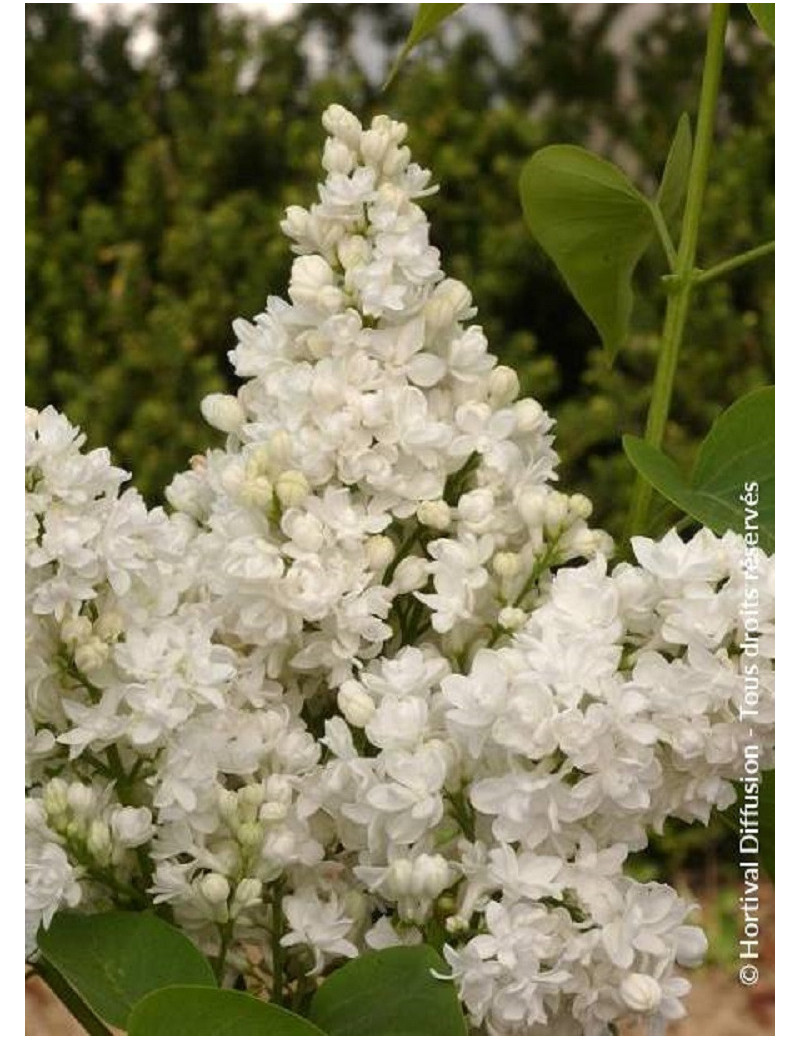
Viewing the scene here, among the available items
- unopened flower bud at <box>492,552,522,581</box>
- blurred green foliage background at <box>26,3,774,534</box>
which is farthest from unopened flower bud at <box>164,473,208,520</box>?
blurred green foliage background at <box>26,3,774,534</box>

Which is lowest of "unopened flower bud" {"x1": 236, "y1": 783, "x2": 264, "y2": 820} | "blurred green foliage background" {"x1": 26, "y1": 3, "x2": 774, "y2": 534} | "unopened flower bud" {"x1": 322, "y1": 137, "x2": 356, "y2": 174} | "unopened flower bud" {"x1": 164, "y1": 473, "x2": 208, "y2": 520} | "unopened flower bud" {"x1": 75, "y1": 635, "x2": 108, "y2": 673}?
"unopened flower bud" {"x1": 236, "y1": 783, "x2": 264, "y2": 820}

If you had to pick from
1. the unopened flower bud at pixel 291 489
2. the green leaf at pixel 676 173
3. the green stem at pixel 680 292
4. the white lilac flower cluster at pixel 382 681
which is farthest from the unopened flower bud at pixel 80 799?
the green leaf at pixel 676 173

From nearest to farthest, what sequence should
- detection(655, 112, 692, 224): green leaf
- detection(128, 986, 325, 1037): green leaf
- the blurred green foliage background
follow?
detection(128, 986, 325, 1037): green leaf → detection(655, 112, 692, 224): green leaf → the blurred green foliage background

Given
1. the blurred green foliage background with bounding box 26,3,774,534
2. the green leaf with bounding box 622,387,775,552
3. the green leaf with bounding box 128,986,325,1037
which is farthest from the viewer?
the blurred green foliage background with bounding box 26,3,774,534

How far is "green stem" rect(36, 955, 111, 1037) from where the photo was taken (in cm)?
54

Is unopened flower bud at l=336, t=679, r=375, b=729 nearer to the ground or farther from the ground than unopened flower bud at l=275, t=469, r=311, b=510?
nearer to the ground

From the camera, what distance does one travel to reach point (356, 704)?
511mm

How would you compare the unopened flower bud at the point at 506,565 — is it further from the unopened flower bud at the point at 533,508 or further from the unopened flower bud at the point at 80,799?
the unopened flower bud at the point at 80,799

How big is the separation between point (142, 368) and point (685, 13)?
0.88m

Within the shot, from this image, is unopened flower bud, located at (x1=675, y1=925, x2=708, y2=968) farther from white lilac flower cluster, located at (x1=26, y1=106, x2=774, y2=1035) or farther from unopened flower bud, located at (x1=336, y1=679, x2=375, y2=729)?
unopened flower bud, located at (x1=336, y1=679, x2=375, y2=729)

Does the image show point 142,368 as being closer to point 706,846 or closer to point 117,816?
point 706,846

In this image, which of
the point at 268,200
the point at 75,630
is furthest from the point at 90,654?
the point at 268,200

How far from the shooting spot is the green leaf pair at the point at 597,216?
0.66 meters

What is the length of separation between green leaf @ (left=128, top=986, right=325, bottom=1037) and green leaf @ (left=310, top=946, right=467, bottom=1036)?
3 centimetres
